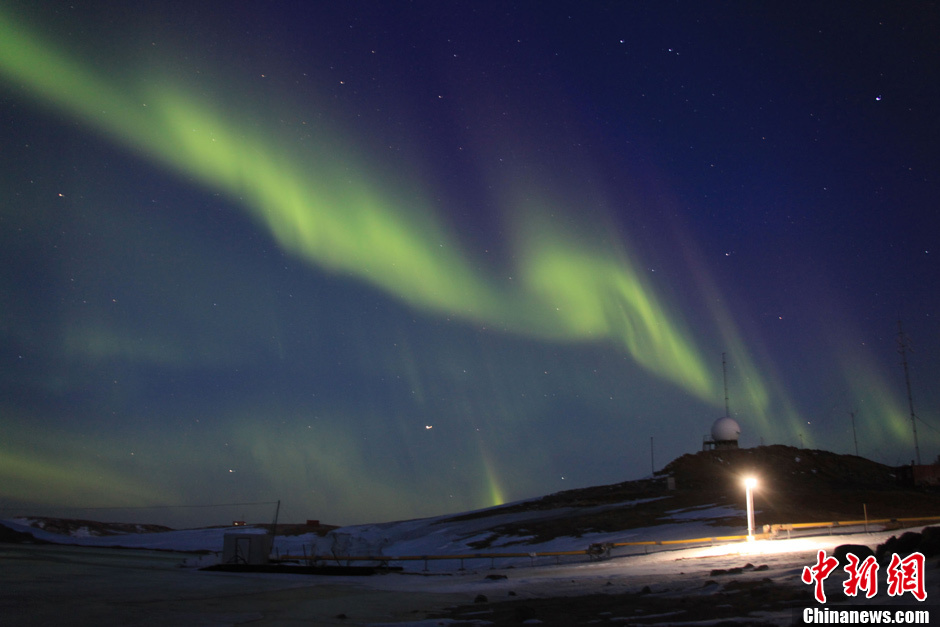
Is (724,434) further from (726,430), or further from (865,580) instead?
(865,580)

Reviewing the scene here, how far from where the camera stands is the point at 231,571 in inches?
1372

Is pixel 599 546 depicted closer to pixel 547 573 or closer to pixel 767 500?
pixel 547 573

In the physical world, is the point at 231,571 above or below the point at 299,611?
below

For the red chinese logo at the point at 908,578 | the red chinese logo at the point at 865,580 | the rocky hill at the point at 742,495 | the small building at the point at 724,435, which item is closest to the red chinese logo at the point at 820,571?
the red chinese logo at the point at 865,580

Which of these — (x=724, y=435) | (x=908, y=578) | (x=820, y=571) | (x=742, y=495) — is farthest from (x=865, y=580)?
(x=724, y=435)

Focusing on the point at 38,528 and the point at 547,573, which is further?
the point at 38,528

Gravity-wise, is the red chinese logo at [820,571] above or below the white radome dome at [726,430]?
below

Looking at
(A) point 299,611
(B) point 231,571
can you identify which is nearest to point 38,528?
(B) point 231,571

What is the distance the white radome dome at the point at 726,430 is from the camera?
8088 centimetres

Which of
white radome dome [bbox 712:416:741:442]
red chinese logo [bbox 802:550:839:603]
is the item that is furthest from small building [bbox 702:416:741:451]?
red chinese logo [bbox 802:550:839:603]

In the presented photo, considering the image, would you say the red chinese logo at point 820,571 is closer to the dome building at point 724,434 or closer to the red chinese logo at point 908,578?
the red chinese logo at point 908,578

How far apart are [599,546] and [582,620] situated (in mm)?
19891

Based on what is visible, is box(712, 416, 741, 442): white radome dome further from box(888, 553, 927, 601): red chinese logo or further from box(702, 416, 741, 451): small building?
box(888, 553, 927, 601): red chinese logo

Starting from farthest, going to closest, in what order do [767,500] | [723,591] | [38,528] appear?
[38,528]
[767,500]
[723,591]
